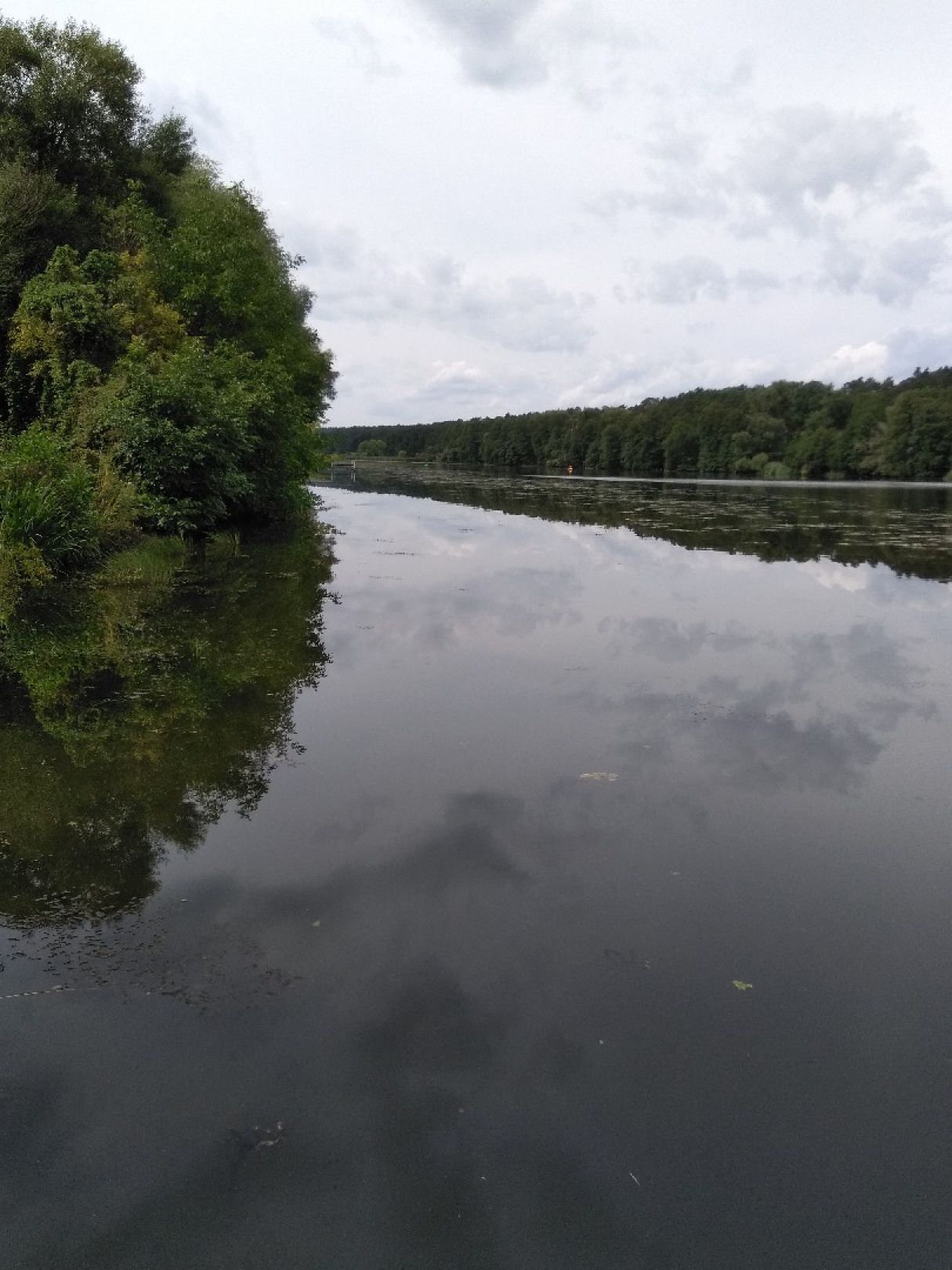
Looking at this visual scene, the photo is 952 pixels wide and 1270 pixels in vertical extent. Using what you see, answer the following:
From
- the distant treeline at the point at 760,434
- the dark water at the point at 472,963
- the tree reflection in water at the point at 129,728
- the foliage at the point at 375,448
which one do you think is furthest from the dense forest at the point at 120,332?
the foliage at the point at 375,448

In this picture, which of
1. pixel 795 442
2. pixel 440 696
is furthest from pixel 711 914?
pixel 795 442

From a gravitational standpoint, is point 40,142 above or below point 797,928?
above

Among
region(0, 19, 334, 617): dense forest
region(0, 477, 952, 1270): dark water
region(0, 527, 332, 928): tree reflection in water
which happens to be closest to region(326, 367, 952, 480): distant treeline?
region(0, 19, 334, 617): dense forest

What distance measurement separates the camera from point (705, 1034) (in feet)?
11.2

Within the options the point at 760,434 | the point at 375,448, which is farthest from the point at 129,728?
the point at 375,448

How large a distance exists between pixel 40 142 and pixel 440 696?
91.3 ft

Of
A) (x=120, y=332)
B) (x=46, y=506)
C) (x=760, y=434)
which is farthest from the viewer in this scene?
(x=760, y=434)

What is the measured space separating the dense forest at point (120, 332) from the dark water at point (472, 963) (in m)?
7.95

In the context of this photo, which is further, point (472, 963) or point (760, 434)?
point (760, 434)

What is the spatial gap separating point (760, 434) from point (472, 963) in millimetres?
99569

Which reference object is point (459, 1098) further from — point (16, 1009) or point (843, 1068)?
point (16, 1009)

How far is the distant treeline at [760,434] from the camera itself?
7750 cm

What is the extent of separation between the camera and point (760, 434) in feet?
314

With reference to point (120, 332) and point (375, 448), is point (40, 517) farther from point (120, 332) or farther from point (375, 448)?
point (375, 448)
